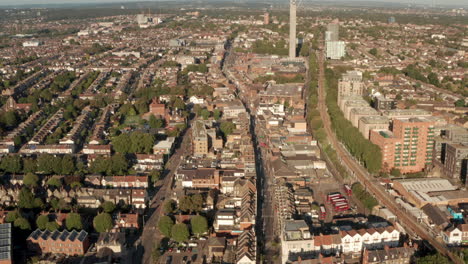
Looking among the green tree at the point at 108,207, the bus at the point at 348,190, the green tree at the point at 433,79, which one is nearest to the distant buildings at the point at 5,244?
the green tree at the point at 108,207

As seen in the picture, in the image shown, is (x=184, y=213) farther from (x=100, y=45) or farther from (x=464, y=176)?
(x=100, y=45)

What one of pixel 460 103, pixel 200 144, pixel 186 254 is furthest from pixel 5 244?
pixel 460 103

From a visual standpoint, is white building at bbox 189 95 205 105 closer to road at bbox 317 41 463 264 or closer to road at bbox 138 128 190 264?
road at bbox 138 128 190 264

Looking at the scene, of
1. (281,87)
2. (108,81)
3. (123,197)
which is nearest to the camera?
(123,197)

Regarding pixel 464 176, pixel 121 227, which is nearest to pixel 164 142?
pixel 121 227

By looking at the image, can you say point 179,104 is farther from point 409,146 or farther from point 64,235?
point 64,235

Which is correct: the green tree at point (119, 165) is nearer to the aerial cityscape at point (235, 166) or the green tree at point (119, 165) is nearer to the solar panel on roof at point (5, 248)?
the aerial cityscape at point (235, 166)
